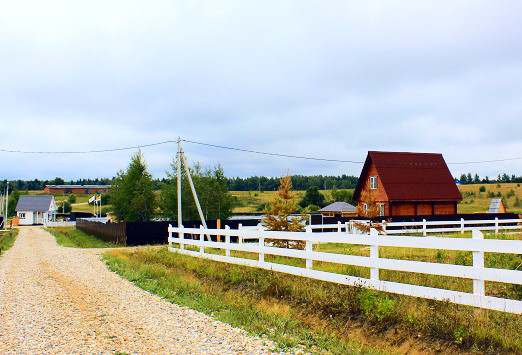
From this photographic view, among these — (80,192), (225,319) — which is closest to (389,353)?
(225,319)

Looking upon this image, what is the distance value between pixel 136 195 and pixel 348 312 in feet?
125

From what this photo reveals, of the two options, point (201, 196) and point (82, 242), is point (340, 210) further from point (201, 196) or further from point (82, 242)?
point (82, 242)

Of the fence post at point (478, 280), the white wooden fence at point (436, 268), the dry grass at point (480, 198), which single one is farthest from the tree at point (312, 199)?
the fence post at point (478, 280)

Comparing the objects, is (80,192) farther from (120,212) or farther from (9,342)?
(9,342)

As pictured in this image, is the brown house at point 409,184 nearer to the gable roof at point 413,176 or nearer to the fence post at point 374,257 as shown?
the gable roof at point 413,176

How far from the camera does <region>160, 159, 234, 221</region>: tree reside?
39.9 metres

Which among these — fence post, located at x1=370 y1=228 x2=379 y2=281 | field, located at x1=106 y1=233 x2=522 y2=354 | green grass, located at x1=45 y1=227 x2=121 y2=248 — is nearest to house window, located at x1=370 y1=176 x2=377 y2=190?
green grass, located at x1=45 y1=227 x2=121 y2=248

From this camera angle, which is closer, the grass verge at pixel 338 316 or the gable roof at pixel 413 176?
the grass verge at pixel 338 316

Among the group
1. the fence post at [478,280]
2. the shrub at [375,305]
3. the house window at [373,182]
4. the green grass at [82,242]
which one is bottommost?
the green grass at [82,242]

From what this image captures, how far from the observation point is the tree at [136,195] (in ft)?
140

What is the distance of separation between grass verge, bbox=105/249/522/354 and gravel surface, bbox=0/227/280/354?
1.59ft

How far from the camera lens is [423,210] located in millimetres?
39875

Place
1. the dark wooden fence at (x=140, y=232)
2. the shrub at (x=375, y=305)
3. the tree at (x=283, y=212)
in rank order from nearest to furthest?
the shrub at (x=375, y=305) < the tree at (x=283, y=212) < the dark wooden fence at (x=140, y=232)

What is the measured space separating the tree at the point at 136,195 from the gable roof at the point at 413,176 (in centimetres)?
1948
